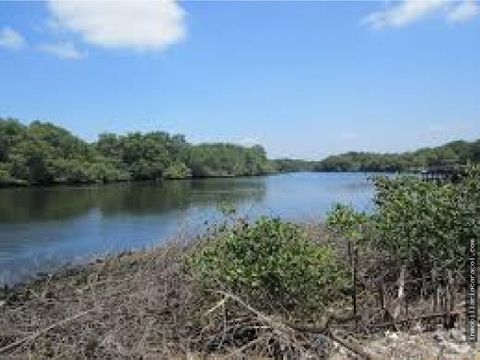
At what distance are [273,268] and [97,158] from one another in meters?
114

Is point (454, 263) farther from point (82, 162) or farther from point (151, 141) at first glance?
point (151, 141)

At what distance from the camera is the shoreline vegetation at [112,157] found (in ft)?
345

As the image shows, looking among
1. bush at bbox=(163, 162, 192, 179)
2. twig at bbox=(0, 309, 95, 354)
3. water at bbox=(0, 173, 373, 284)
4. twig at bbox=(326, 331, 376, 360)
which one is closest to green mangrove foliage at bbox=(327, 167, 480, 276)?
twig at bbox=(326, 331, 376, 360)

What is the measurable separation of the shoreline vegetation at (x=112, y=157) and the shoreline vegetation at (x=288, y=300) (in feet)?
213

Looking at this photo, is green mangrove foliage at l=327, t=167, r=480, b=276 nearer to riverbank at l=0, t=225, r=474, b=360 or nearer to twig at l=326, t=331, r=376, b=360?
riverbank at l=0, t=225, r=474, b=360

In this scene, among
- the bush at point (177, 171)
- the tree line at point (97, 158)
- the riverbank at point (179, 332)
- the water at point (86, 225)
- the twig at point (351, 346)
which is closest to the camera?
the twig at point (351, 346)

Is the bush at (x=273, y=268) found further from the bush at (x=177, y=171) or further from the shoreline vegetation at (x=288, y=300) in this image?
the bush at (x=177, y=171)

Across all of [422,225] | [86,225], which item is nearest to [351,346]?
[422,225]

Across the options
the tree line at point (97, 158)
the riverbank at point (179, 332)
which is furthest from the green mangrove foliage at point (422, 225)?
the tree line at point (97, 158)

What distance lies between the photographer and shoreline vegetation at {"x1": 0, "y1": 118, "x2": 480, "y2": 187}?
345 ft

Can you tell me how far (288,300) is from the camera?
376 inches

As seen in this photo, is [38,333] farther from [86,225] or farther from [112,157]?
[112,157]

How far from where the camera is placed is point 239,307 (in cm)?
920

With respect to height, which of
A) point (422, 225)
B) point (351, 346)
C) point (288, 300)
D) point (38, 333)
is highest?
point (422, 225)
